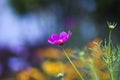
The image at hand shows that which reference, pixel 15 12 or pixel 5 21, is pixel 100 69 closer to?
pixel 15 12

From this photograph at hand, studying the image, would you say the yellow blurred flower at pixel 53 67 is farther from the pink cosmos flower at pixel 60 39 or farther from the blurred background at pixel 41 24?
the pink cosmos flower at pixel 60 39

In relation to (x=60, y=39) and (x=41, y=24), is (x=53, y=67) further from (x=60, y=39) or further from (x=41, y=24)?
(x=41, y=24)

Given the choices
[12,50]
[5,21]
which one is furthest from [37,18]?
[12,50]

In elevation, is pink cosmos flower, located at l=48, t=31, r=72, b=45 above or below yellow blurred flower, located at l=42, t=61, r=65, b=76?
above

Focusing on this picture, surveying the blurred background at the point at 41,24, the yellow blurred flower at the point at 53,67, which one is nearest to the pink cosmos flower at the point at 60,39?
the yellow blurred flower at the point at 53,67

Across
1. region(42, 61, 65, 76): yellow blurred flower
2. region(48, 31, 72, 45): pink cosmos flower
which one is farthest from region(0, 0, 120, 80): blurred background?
region(48, 31, 72, 45): pink cosmos flower

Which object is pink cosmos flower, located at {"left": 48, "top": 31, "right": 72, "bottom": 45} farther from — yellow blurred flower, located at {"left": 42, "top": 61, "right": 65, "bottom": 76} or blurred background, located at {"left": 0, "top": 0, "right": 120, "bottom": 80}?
blurred background, located at {"left": 0, "top": 0, "right": 120, "bottom": 80}
